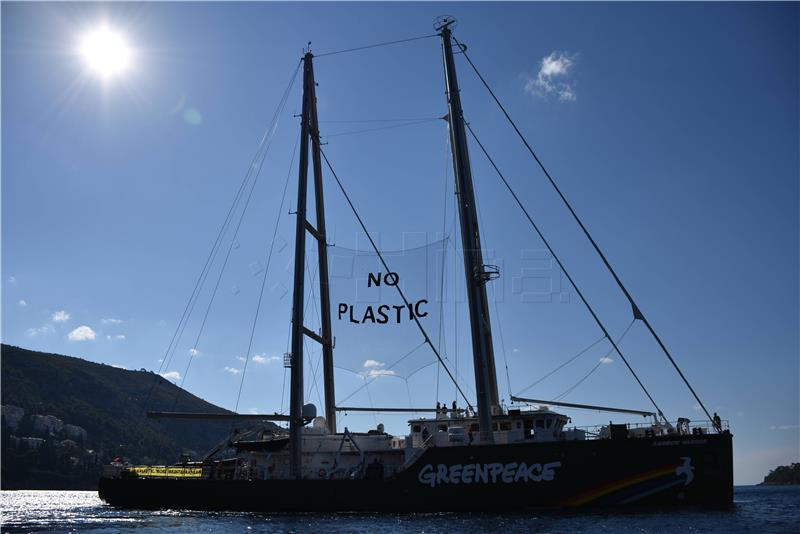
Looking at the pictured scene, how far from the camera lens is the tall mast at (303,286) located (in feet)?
97.7

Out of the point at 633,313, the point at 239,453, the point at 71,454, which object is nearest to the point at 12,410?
the point at 71,454

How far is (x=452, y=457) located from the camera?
27.2m

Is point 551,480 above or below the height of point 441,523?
above

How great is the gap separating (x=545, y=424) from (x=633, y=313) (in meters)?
6.08

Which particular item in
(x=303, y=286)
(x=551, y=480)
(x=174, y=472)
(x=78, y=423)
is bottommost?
(x=78, y=423)

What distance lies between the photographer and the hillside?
364 feet

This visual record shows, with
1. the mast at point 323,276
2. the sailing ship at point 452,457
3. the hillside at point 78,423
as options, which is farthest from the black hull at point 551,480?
the hillside at point 78,423

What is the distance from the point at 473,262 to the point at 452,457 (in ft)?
28.9

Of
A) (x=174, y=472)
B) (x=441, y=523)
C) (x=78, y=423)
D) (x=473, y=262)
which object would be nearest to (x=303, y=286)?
(x=473, y=262)

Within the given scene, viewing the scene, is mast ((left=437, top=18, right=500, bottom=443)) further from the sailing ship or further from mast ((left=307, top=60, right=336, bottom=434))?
mast ((left=307, top=60, right=336, bottom=434))

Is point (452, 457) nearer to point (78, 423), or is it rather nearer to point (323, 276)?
point (323, 276)

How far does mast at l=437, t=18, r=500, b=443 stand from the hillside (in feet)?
249

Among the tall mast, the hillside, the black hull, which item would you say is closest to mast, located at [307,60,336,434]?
the tall mast

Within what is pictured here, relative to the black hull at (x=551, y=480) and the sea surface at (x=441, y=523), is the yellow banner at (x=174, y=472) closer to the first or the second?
the sea surface at (x=441, y=523)
